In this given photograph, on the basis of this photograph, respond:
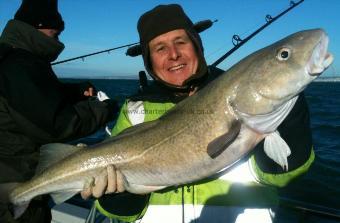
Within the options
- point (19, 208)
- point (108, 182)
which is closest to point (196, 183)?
point (108, 182)

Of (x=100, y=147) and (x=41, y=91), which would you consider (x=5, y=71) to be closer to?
(x=41, y=91)

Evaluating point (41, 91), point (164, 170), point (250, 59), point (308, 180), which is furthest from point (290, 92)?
point (308, 180)

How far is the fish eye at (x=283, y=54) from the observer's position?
9.90 feet

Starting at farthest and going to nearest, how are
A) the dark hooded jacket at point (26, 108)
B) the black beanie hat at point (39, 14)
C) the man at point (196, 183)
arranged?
the black beanie hat at point (39, 14)
the dark hooded jacket at point (26, 108)
the man at point (196, 183)

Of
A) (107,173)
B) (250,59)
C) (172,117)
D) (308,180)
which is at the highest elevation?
(250,59)

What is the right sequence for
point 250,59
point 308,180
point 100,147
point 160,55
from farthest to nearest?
point 308,180 → point 160,55 → point 100,147 → point 250,59

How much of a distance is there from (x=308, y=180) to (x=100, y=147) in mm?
9049

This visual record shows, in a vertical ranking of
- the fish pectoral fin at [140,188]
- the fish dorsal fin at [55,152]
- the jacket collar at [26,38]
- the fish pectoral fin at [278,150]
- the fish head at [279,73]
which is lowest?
the fish pectoral fin at [140,188]

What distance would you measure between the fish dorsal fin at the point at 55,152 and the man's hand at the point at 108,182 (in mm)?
418

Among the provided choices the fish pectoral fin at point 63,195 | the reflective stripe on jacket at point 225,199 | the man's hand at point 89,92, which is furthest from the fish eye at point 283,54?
the man's hand at point 89,92

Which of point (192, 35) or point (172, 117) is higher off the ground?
point (192, 35)

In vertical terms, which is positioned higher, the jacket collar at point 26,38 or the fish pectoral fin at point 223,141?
the jacket collar at point 26,38

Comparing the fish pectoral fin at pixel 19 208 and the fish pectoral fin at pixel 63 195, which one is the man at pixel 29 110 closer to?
the fish pectoral fin at pixel 19 208

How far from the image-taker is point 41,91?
4199 mm
